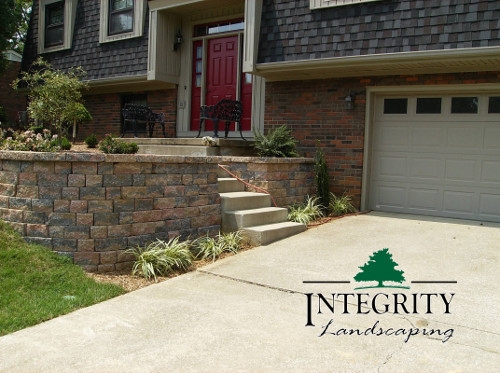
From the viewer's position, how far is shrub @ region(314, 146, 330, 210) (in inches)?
315

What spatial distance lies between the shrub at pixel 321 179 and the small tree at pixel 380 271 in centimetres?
258

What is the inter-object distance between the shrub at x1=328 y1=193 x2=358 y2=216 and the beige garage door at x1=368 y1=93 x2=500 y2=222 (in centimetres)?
51

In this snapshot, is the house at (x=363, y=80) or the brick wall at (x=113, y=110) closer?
the house at (x=363, y=80)

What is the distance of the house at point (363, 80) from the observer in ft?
23.6

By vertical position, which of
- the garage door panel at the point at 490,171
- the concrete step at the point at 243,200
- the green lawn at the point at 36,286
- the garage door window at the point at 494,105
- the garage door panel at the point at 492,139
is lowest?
the green lawn at the point at 36,286

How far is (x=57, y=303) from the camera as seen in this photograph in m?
4.16

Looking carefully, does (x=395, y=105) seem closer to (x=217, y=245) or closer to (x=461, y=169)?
(x=461, y=169)

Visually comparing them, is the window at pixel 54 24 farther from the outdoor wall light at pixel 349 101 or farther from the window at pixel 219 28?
the outdoor wall light at pixel 349 101

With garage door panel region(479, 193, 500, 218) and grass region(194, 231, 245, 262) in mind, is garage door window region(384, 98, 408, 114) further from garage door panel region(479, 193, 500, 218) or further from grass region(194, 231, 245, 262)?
grass region(194, 231, 245, 262)

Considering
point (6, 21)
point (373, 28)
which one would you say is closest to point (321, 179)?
point (373, 28)

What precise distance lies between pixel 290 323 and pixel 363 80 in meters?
5.66

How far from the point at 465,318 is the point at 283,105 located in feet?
19.9

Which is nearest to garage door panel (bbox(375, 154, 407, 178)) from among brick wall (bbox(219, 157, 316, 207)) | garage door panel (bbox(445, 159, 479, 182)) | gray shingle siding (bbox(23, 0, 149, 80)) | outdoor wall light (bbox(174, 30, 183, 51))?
garage door panel (bbox(445, 159, 479, 182))

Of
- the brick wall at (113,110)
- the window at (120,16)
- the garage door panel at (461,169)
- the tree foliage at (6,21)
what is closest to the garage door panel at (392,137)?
the garage door panel at (461,169)
